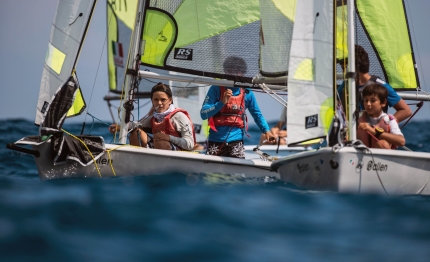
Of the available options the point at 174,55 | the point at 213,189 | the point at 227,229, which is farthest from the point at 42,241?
the point at 174,55

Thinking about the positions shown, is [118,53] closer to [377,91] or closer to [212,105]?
[212,105]

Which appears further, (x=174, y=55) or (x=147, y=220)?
(x=174, y=55)

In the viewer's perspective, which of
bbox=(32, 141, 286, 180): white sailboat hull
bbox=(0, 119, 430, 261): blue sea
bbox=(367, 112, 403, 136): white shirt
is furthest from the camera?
bbox=(32, 141, 286, 180): white sailboat hull

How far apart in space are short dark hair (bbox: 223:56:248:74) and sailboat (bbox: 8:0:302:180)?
2.0 inches

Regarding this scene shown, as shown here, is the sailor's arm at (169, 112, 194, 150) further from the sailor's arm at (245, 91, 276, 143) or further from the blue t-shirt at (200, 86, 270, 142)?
the sailor's arm at (245, 91, 276, 143)

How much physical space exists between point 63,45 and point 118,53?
673 centimetres

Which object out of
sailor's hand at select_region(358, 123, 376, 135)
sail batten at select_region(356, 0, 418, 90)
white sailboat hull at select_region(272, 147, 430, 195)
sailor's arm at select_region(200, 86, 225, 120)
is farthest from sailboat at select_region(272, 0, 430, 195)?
sail batten at select_region(356, 0, 418, 90)

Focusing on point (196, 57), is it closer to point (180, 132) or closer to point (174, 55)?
point (174, 55)

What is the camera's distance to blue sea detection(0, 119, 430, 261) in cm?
412

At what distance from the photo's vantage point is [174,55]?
7.76 m

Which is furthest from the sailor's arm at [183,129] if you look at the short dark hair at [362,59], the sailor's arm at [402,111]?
the sailor's arm at [402,111]

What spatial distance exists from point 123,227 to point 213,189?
1.49 metres

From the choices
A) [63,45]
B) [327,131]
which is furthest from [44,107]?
[327,131]

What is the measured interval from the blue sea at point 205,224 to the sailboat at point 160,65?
566 mm
